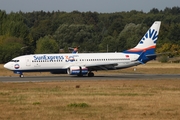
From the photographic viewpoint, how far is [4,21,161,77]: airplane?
2242 inches

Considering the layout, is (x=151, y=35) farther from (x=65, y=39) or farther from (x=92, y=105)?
(x=65, y=39)

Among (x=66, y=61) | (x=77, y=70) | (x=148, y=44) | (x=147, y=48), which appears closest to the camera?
(x=77, y=70)

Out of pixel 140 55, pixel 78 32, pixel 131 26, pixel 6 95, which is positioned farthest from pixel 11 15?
pixel 6 95

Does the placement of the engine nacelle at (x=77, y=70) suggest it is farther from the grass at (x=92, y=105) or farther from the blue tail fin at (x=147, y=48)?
the grass at (x=92, y=105)

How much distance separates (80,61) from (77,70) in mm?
2623

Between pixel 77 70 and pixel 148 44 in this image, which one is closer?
pixel 77 70

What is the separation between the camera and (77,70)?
186 feet

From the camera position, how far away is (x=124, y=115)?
23.2 m

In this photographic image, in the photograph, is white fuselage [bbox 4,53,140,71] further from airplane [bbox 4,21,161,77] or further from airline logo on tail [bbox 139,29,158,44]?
airline logo on tail [bbox 139,29,158,44]

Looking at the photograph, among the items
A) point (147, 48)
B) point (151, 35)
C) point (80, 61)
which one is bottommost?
point (80, 61)

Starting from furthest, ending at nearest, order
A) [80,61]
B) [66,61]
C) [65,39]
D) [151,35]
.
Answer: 1. [65,39]
2. [151,35]
3. [80,61]
4. [66,61]

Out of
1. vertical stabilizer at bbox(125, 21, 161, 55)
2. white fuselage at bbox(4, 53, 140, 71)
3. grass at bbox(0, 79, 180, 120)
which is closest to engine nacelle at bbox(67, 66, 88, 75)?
white fuselage at bbox(4, 53, 140, 71)

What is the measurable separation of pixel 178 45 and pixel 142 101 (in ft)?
314

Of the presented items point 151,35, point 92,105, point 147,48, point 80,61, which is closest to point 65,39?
point 151,35
